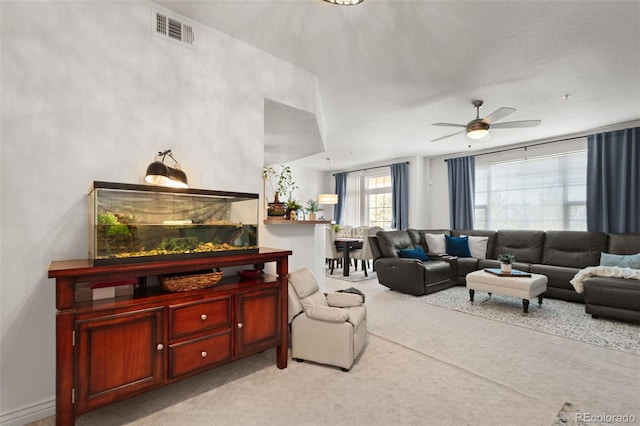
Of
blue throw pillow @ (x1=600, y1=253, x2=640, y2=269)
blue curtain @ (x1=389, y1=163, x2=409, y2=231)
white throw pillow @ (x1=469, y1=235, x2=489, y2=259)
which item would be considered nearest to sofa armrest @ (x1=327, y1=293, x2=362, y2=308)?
white throw pillow @ (x1=469, y1=235, x2=489, y2=259)

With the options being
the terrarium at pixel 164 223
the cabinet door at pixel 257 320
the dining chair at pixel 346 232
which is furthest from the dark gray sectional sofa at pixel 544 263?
the terrarium at pixel 164 223

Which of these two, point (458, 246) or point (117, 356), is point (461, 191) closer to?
point (458, 246)

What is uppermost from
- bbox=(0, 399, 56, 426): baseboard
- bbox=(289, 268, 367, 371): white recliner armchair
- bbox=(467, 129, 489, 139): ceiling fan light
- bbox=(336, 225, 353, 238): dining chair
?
bbox=(467, 129, 489, 139): ceiling fan light

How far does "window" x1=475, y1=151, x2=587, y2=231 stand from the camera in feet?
17.0

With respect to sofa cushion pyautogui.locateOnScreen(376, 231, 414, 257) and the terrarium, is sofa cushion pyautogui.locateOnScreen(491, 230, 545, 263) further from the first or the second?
the terrarium

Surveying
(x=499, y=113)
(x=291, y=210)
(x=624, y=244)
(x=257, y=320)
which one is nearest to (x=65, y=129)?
(x=257, y=320)

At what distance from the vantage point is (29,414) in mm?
1691

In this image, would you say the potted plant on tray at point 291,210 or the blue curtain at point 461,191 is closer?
the potted plant on tray at point 291,210

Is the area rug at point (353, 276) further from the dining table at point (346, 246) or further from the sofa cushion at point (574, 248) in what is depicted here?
the sofa cushion at point (574, 248)

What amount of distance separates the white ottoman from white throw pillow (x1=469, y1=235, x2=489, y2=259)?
1.53 meters

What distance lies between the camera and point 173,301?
1784 millimetres

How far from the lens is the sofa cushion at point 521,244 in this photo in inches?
200

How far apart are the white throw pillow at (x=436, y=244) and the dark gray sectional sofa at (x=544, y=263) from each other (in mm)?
72

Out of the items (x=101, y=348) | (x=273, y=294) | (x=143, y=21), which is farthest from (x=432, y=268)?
(x=143, y=21)
